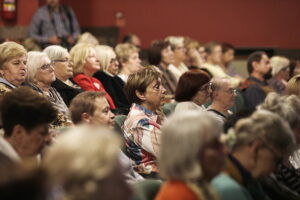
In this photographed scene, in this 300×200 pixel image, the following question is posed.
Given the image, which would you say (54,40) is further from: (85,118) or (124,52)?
(85,118)

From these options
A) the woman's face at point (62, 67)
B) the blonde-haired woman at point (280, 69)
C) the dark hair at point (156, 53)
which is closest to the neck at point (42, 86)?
the woman's face at point (62, 67)

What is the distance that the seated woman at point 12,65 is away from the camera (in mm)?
4684

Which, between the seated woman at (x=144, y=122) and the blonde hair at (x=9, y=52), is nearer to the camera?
the seated woman at (x=144, y=122)

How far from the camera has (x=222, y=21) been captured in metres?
11.5

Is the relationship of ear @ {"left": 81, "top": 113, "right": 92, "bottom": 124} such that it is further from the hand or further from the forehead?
the hand

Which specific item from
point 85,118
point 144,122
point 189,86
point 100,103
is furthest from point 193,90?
point 85,118

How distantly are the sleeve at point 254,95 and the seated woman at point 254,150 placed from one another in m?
4.16

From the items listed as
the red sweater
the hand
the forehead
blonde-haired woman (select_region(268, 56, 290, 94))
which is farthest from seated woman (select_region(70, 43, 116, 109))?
blonde-haired woman (select_region(268, 56, 290, 94))

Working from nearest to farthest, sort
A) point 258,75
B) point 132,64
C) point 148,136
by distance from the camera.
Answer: point 148,136, point 132,64, point 258,75

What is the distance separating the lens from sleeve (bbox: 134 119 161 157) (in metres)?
4.35

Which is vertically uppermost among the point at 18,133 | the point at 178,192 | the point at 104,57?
the point at 178,192

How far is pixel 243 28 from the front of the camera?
11.5 metres

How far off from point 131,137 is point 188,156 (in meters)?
1.97

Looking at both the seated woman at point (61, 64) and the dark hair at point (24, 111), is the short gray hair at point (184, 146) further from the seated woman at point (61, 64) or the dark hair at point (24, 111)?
the seated woman at point (61, 64)
